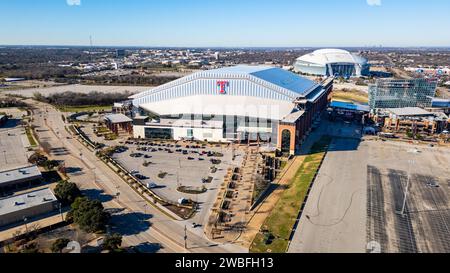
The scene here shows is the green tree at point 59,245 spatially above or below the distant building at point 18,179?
below

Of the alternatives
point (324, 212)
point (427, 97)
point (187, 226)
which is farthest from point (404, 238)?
point (427, 97)

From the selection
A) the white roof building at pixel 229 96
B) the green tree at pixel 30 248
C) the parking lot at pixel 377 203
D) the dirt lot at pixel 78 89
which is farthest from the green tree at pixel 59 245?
the dirt lot at pixel 78 89

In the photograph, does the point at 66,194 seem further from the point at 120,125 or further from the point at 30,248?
the point at 120,125

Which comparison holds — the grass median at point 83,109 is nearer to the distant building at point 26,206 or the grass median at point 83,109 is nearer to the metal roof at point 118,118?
the metal roof at point 118,118

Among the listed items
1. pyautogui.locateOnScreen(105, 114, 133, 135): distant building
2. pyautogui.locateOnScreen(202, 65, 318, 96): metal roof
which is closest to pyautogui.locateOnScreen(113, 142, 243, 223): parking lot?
pyautogui.locateOnScreen(105, 114, 133, 135): distant building

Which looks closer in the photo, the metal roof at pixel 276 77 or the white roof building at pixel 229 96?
the white roof building at pixel 229 96

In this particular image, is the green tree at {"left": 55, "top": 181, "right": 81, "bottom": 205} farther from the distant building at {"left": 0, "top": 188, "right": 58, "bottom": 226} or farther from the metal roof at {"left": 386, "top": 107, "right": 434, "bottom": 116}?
the metal roof at {"left": 386, "top": 107, "right": 434, "bottom": 116}
